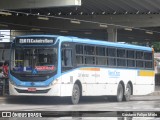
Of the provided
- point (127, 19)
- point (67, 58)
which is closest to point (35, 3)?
point (127, 19)

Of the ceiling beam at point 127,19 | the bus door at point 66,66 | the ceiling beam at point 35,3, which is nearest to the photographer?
the bus door at point 66,66

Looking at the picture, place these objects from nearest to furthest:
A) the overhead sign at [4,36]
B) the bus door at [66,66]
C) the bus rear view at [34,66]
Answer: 1. the bus rear view at [34,66]
2. the bus door at [66,66]
3. the overhead sign at [4,36]

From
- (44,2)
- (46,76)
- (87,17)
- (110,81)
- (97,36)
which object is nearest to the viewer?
(46,76)

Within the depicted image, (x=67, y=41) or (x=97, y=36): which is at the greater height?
(x=97, y=36)

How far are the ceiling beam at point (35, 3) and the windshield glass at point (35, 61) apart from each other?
13554 millimetres

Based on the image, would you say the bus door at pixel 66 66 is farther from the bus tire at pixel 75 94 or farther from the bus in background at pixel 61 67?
the bus tire at pixel 75 94

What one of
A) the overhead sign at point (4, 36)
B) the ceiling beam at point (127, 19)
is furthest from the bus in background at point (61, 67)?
the overhead sign at point (4, 36)

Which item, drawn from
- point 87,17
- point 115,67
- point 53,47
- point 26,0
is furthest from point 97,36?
point 53,47

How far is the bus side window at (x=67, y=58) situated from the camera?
21.5 meters

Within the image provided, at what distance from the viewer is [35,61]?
21266 mm

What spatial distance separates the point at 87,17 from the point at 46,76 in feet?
84.8

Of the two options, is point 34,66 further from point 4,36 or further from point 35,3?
point 4,36

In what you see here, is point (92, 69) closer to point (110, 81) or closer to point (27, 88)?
point (110, 81)

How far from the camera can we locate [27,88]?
69.7 ft
